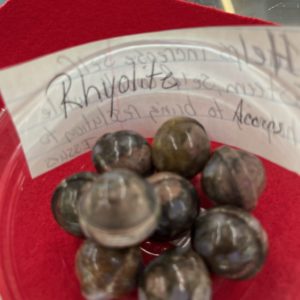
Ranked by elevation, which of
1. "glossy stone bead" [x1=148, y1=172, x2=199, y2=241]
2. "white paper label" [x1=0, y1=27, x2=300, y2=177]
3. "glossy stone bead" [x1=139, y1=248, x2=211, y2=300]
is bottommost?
"glossy stone bead" [x1=139, y1=248, x2=211, y2=300]

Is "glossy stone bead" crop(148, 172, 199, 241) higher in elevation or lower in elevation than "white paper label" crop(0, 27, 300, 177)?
lower

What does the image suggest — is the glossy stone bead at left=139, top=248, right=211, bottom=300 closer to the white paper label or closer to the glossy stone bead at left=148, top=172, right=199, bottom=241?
the glossy stone bead at left=148, top=172, right=199, bottom=241

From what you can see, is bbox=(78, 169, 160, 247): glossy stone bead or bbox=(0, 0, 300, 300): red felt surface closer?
bbox=(78, 169, 160, 247): glossy stone bead

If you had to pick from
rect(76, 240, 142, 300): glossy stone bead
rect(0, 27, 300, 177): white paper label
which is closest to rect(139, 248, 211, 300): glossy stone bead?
rect(76, 240, 142, 300): glossy stone bead

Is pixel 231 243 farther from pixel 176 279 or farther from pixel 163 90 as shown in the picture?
pixel 163 90

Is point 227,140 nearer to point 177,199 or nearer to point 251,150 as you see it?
point 251,150
